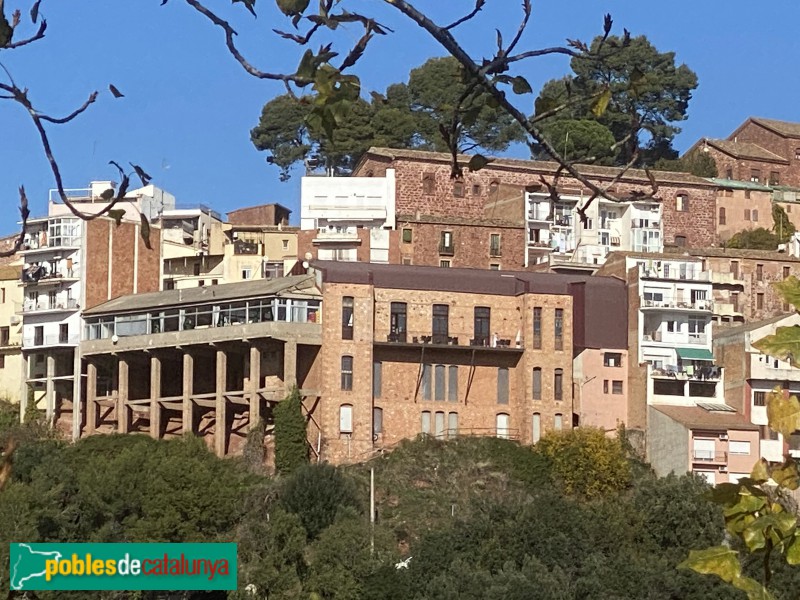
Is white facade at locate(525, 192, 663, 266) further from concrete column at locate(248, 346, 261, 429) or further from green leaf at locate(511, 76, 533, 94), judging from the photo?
green leaf at locate(511, 76, 533, 94)

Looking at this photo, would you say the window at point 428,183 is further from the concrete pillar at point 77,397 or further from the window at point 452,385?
the concrete pillar at point 77,397

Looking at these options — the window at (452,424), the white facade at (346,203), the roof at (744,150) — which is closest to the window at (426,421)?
the window at (452,424)

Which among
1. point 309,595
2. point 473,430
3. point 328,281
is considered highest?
point 328,281

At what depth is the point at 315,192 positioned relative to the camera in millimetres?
76500

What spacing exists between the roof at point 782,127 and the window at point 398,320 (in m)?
42.1

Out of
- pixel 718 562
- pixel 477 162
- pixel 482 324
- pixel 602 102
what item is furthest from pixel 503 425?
pixel 718 562

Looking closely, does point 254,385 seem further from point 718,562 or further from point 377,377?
point 718,562

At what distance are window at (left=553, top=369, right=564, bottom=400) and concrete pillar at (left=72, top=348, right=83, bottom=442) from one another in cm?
1736

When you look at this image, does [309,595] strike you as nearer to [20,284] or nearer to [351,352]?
[351,352]

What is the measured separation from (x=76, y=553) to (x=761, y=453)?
1031 inches

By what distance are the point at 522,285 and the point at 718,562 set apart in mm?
57695

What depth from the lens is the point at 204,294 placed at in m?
65.5

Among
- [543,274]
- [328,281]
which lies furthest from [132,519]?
[543,274]

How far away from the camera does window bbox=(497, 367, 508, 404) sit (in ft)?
208
